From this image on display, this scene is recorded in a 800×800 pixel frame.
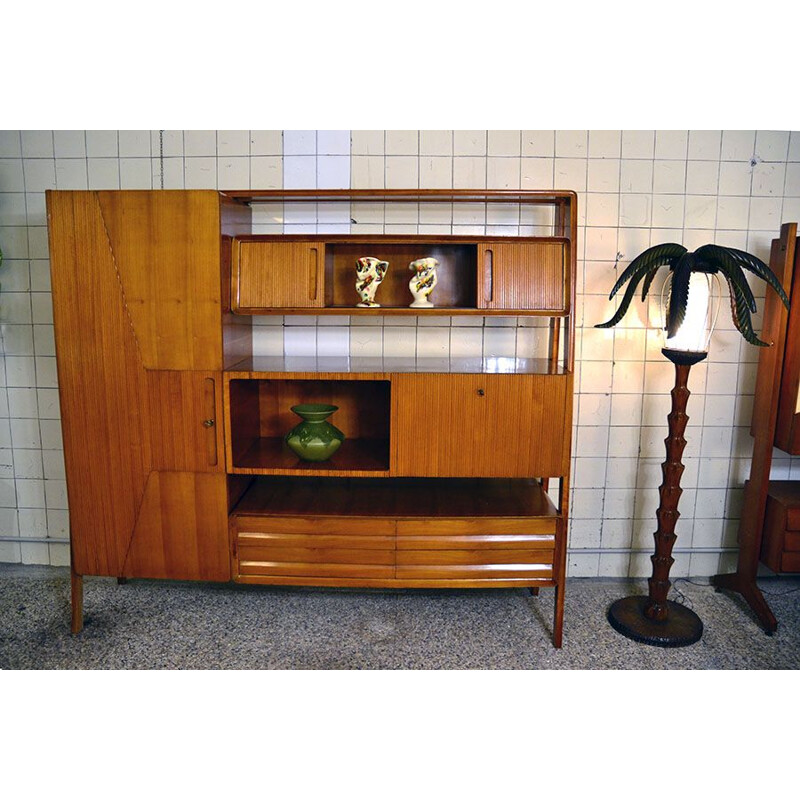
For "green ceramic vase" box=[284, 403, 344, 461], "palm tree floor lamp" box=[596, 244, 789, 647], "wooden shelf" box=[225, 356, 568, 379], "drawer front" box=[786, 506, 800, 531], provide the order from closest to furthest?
"palm tree floor lamp" box=[596, 244, 789, 647], "wooden shelf" box=[225, 356, 568, 379], "green ceramic vase" box=[284, 403, 344, 461], "drawer front" box=[786, 506, 800, 531]

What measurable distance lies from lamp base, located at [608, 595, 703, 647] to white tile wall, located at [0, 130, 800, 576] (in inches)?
14.2

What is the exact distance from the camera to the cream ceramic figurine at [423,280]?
2.74 metres

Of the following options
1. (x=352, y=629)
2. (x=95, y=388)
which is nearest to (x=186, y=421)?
(x=95, y=388)

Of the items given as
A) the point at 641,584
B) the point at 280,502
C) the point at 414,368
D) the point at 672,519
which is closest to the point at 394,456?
the point at 414,368

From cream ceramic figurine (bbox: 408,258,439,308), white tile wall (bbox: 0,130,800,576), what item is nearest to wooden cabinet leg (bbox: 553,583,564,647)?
white tile wall (bbox: 0,130,800,576)

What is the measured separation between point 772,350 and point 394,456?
5.68 feet

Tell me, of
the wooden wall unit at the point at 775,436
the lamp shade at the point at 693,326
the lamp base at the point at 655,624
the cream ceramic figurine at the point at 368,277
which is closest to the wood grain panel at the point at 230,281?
the cream ceramic figurine at the point at 368,277

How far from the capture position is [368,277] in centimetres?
275

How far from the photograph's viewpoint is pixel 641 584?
10.9ft

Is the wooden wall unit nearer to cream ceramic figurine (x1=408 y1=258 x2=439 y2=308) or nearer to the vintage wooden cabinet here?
the vintage wooden cabinet

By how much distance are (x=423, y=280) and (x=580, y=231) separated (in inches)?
34.9

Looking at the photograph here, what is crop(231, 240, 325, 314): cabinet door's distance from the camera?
2.68 meters

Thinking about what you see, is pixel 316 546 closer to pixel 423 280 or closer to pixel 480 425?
pixel 480 425

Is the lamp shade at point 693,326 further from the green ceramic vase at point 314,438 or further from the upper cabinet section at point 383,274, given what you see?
the green ceramic vase at point 314,438
